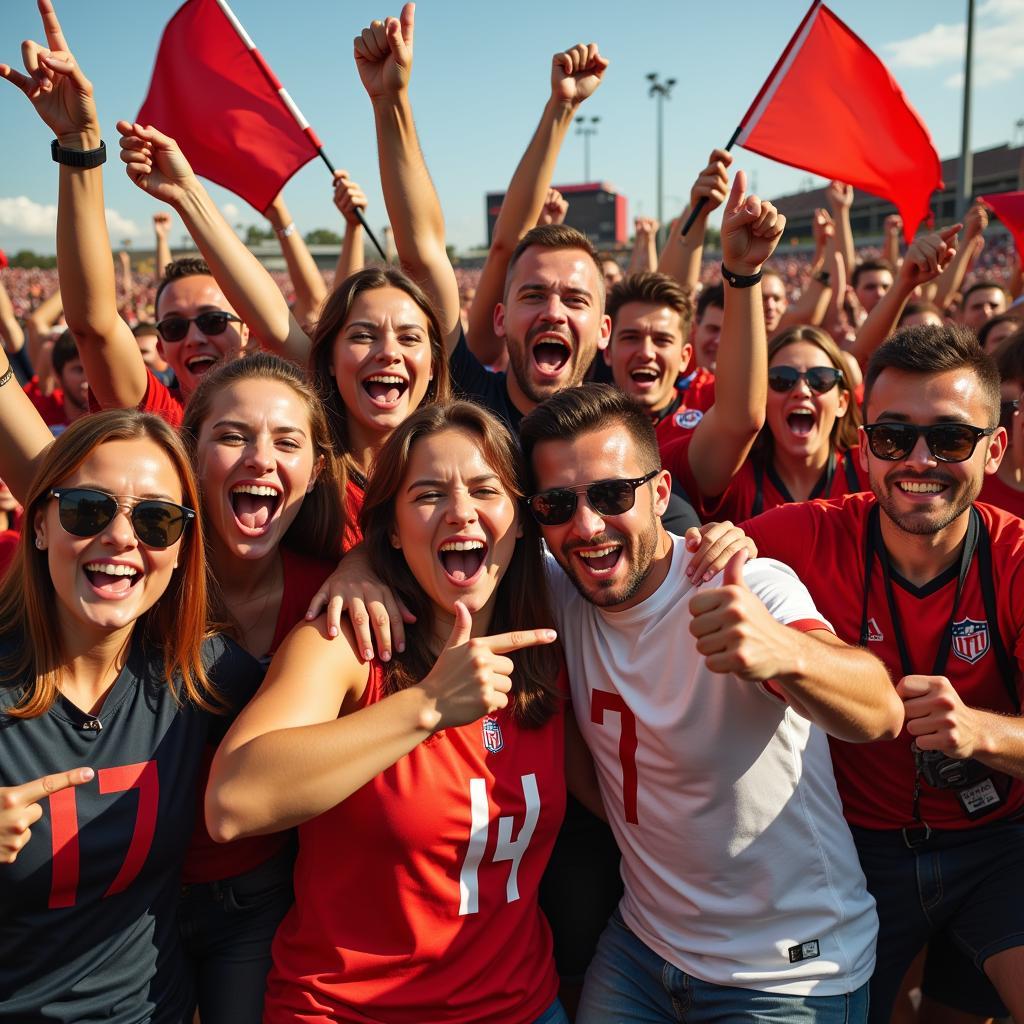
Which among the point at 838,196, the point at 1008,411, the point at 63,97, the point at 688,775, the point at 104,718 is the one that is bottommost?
the point at 688,775

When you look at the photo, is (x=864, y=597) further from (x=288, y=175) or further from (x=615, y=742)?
(x=288, y=175)

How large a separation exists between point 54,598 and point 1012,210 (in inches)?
318

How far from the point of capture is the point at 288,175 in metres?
5.96

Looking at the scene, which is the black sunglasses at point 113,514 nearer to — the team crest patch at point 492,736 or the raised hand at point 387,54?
the team crest patch at point 492,736

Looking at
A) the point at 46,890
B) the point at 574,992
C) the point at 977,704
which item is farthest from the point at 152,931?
the point at 977,704

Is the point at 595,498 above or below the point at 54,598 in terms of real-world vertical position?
above

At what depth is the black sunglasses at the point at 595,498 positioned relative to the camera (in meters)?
2.63

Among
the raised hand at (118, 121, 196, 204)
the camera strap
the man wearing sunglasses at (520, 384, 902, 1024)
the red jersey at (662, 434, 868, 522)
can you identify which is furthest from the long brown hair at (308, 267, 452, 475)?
the camera strap

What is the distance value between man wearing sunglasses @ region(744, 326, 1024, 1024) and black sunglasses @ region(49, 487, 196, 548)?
6.70 ft

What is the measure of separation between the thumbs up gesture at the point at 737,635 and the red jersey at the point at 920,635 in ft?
3.23

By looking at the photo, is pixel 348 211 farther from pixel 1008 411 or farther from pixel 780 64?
pixel 1008 411

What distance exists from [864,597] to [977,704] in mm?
486

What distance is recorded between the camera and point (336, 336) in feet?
12.3

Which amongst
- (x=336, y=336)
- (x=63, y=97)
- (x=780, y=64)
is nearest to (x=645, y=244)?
(x=780, y=64)
